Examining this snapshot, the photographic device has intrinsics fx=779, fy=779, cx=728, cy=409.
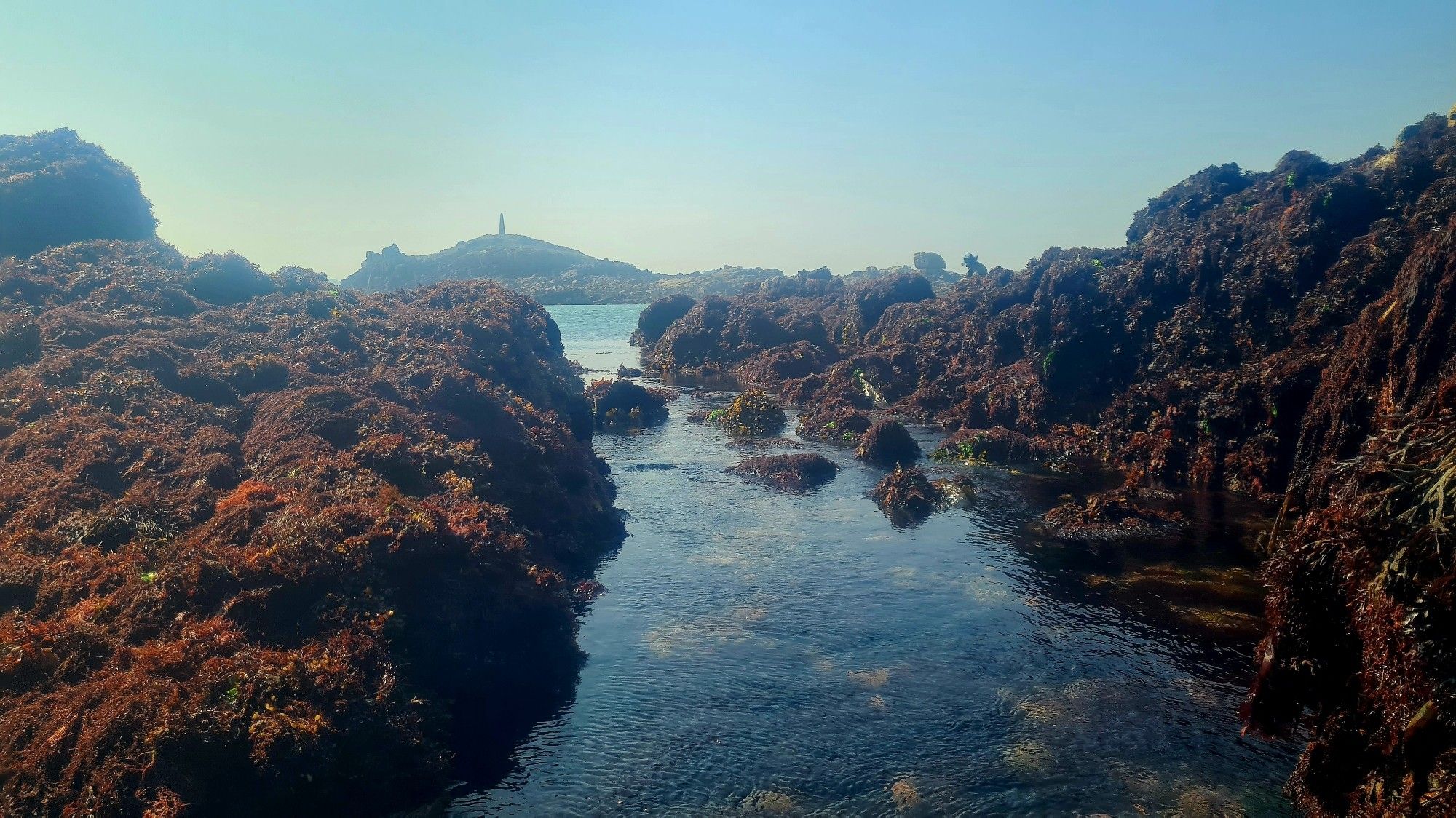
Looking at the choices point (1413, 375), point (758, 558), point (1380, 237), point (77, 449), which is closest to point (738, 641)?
point (758, 558)

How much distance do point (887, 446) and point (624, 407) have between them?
20474 millimetres

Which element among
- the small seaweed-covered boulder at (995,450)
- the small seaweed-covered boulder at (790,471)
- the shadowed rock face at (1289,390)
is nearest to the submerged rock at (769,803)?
the shadowed rock face at (1289,390)

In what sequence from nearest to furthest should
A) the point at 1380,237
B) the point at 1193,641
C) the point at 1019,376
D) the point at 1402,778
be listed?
1. the point at 1402,778
2. the point at 1193,641
3. the point at 1380,237
4. the point at 1019,376

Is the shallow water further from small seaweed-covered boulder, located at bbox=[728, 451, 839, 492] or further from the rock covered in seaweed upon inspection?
the rock covered in seaweed

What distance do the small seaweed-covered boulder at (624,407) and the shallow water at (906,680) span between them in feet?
74.9

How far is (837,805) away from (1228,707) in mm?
8713

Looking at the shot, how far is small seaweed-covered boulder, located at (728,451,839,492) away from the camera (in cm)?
3531

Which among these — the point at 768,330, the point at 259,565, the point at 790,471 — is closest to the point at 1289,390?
the point at 790,471

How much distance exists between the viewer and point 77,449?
20.3 m

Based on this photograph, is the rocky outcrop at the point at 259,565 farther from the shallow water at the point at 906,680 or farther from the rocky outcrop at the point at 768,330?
the rocky outcrop at the point at 768,330

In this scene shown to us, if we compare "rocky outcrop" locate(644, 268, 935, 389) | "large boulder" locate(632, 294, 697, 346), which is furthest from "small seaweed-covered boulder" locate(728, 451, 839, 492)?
"large boulder" locate(632, 294, 697, 346)

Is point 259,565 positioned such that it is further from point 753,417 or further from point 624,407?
point 624,407

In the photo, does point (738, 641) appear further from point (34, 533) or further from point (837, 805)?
point (34, 533)

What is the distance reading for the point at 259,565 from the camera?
16266 millimetres
